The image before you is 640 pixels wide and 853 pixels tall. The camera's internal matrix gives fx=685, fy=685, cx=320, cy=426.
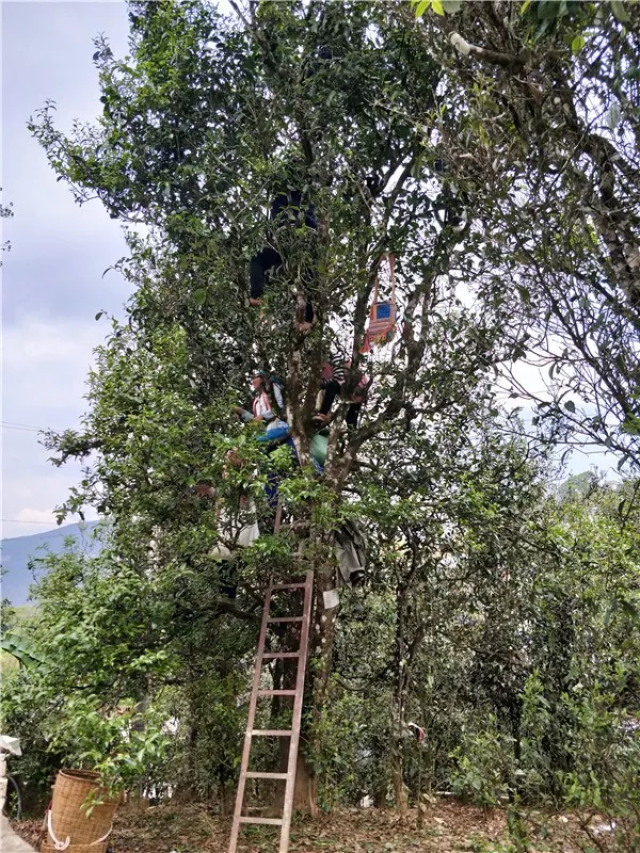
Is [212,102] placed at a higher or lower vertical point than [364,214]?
higher

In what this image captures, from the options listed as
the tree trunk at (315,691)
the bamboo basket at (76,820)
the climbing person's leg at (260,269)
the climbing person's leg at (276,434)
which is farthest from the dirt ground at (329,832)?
the climbing person's leg at (260,269)

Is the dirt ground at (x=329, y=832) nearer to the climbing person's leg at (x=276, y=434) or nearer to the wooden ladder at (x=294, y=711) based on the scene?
the wooden ladder at (x=294, y=711)

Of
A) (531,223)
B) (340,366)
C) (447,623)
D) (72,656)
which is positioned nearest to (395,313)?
(340,366)

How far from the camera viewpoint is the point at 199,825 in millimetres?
5449

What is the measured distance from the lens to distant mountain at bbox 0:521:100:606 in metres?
5.58

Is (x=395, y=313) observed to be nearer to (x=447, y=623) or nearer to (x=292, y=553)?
(x=292, y=553)

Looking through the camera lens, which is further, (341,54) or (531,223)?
(341,54)

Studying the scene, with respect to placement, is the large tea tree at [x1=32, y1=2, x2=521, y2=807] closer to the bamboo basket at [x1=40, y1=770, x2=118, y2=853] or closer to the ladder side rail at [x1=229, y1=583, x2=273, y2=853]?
the ladder side rail at [x1=229, y1=583, x2=273, y2=853]

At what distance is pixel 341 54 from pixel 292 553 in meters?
3.62

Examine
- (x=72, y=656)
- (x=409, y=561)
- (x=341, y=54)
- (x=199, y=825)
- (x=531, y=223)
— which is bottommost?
(x=199, y=825)

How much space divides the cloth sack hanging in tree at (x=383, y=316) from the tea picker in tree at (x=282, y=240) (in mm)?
494

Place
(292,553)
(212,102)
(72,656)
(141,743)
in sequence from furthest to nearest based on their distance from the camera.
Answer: (212,102) < (292,553) < (72,656) < (141,743)

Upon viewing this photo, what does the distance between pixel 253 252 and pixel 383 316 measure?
3.55 ft

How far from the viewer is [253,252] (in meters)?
4.96
